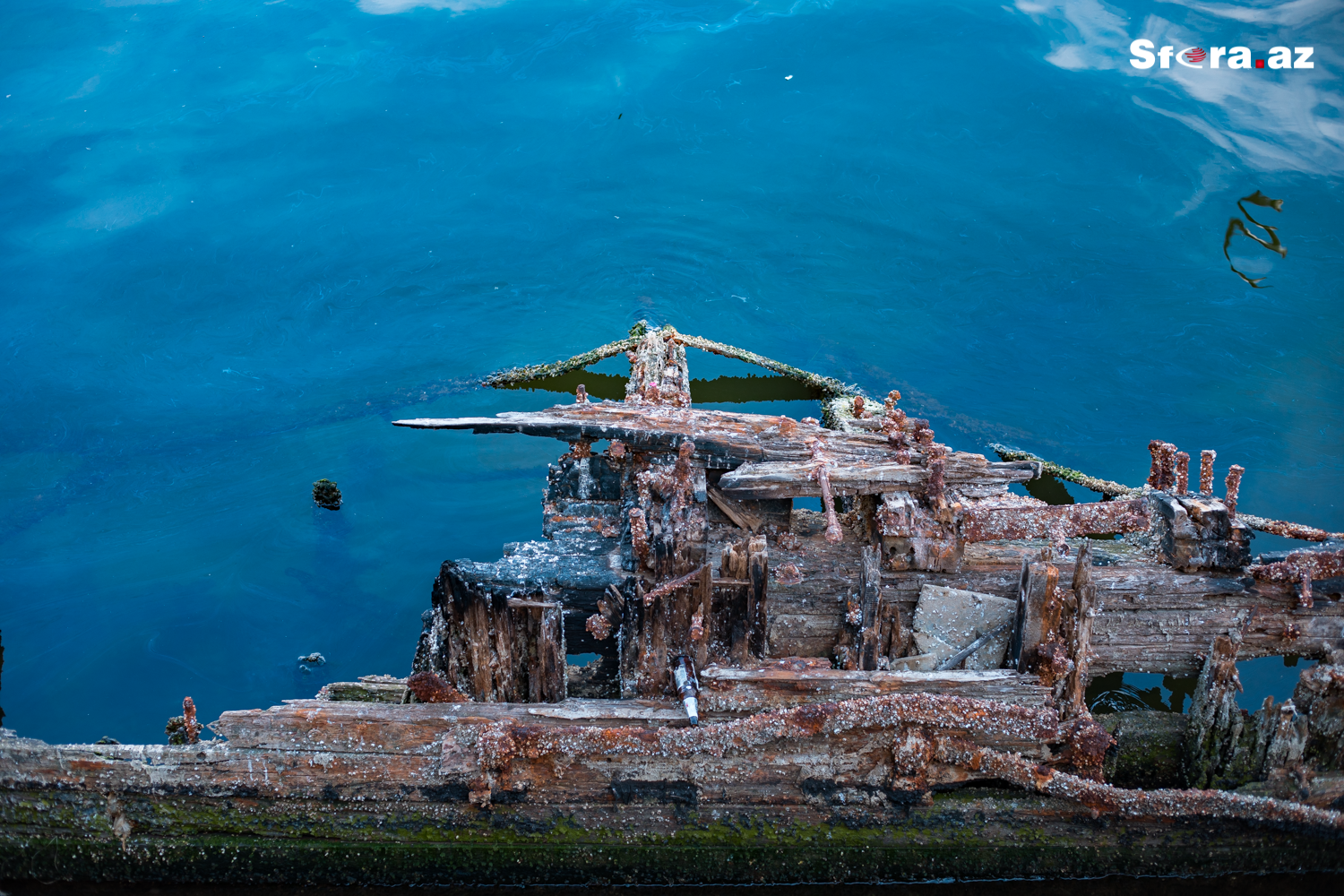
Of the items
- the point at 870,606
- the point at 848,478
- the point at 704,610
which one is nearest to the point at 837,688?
the point at 870,606

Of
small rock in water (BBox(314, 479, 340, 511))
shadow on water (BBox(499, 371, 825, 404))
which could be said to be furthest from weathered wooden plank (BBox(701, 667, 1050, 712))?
shadow on water (BBox(499, 371, 825, 404))

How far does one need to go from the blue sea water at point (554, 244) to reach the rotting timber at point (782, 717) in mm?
2830

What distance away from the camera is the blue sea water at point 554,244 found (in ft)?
32.5

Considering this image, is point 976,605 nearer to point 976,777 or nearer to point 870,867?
point 976,777

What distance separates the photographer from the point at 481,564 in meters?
6.83

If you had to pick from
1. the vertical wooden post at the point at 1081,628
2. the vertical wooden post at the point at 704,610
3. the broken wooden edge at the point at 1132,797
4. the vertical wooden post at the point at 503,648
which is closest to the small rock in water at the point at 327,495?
the vertical wooden post at the point at 503,648

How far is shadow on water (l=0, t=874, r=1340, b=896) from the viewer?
645 centimetres

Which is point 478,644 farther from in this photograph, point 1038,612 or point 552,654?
point 1038,612

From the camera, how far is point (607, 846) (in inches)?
245

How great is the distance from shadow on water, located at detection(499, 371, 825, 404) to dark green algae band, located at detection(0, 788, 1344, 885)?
530 centimetres

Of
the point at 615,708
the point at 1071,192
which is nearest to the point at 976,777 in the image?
the point at 615,708

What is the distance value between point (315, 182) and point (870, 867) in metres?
9.35

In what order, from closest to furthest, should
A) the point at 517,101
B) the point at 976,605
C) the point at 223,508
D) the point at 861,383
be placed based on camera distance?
the point at 976,605 → the point at 223,508 → the point at 861,383 → the point at 517,101

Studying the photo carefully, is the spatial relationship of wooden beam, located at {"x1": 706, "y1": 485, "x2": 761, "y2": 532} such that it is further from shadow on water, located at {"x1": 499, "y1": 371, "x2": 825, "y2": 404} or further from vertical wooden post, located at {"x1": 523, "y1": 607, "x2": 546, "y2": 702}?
shadow on water, located at {"x1": 499, "y1": 371, "x2": 825, "y2": 404}
